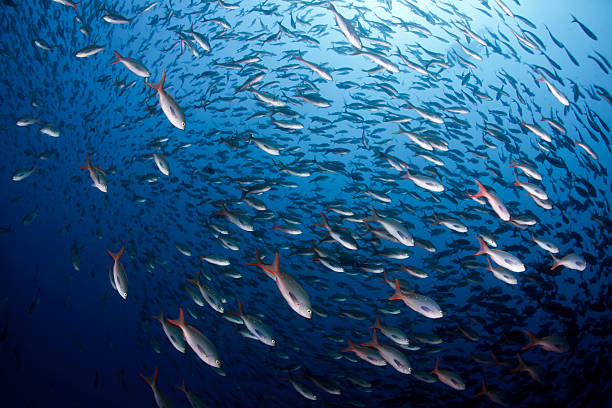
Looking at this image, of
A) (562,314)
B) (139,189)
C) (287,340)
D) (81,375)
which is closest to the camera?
(562,314)

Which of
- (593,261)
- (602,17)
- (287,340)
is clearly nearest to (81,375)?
(287,340)

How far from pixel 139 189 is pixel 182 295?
19.2 m

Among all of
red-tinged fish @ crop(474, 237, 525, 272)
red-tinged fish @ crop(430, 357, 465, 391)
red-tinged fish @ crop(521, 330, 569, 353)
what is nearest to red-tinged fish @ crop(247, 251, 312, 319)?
red-tinged fish @ crop(474, 237, 525, 272)

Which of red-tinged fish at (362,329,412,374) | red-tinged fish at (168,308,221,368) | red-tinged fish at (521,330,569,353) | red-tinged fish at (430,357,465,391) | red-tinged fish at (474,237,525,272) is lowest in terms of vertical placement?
red-tinged fish at (168,308,221,368)

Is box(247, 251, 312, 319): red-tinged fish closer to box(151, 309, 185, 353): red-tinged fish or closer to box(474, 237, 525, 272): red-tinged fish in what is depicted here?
box(151, 309, 185, 353): red-tinged fish

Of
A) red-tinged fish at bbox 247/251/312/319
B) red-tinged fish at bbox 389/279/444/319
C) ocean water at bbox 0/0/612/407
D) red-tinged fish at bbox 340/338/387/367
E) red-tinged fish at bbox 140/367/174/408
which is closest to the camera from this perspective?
red-tinged fish at bbox 247/251/312/319

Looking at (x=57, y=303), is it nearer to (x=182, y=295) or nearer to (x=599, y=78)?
(x=182, y=295)

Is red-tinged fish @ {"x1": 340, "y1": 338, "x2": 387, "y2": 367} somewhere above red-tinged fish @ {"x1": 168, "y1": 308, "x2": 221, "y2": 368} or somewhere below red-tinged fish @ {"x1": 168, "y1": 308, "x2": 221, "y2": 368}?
above

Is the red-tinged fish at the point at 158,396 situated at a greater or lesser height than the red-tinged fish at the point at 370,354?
lesser

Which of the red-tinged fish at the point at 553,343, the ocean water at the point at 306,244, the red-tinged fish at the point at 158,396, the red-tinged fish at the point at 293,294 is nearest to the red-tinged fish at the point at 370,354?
the ocean water at the point at 306,244

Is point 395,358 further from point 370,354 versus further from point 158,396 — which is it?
point 158,396

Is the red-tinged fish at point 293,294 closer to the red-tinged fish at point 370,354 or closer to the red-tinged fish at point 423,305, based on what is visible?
the red-tinged fish at point 423,305

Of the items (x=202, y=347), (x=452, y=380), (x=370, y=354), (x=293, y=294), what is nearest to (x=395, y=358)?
(x=370, y=354)

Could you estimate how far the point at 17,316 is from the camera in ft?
38.7
